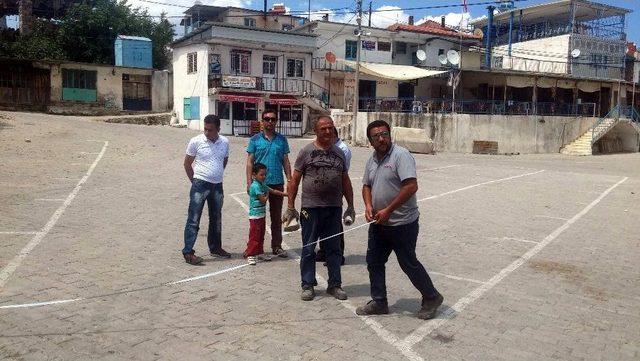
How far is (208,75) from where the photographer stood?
32.2 metres

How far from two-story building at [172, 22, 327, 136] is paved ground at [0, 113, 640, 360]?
852 inches

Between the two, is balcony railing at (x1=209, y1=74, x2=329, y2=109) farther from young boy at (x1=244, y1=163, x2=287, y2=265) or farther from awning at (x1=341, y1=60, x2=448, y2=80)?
young boy at (x1=244, y1=163, x2=287, y2=265)

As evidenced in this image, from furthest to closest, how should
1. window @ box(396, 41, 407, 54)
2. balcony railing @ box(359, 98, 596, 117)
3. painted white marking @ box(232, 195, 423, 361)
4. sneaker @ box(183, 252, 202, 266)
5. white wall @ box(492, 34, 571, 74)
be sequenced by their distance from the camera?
white wall @ box(492, 34, 571, 74) → window @ box(396, 41, 407, 54) → balcony railing @ box(359, 98, 596, 117) → sneaker @ box(183, 252, 202, 266) → painted white marking @ box(232, 195, 423, 361)

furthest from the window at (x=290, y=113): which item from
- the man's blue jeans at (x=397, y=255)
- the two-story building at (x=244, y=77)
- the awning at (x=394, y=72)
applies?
the man's blue jeans at (x=397, y=255)

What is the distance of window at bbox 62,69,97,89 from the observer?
115 feet

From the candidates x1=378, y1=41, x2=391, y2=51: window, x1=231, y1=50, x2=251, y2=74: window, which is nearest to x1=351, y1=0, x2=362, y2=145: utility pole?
x1=231, y1=50, x2=251, y2=74: window

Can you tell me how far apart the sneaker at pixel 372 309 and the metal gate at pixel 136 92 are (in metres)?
36.1

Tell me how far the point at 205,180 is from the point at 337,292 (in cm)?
216

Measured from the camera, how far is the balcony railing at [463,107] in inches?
1214

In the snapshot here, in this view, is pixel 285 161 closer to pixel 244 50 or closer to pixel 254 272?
pixel 254 272

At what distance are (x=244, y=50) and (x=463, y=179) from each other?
2081cm

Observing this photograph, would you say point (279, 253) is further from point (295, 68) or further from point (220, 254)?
point (295, 68)

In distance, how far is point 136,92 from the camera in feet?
124

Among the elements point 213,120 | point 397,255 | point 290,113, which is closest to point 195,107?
point 290,113
